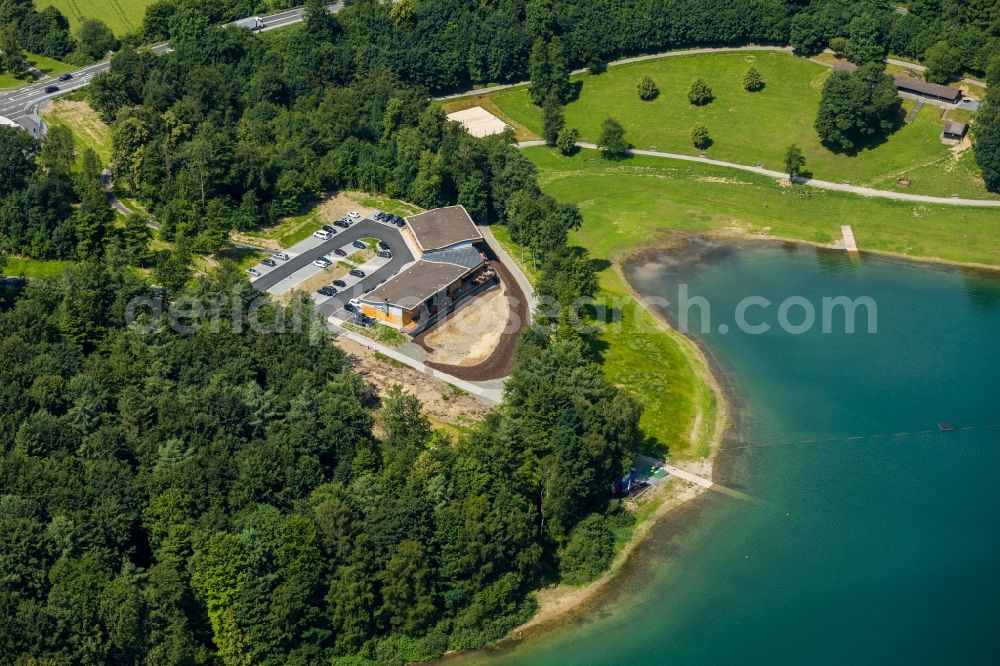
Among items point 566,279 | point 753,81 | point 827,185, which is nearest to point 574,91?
point 753,81

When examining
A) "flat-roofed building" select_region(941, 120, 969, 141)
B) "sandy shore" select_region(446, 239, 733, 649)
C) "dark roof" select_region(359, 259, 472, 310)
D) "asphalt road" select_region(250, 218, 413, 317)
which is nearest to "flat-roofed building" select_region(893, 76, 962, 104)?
"flat-roofed building" select_region(941, 120, 969, 141)

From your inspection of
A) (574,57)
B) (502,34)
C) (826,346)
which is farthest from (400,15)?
(826,346)

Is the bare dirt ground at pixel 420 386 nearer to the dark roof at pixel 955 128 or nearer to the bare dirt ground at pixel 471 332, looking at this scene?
the bare dirt ground at pixel 471 332

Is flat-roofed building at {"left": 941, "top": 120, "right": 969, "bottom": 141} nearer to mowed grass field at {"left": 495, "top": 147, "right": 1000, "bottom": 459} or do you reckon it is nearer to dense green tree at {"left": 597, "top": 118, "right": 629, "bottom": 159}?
mowed grass field at {"left": 495, "top": 147, "right": 1000, "bottom": 459}

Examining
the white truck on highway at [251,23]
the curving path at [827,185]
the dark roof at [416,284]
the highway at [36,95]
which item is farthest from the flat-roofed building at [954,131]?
the white truck on highway at [251,23]

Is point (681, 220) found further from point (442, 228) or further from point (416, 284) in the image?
point (416, 284)

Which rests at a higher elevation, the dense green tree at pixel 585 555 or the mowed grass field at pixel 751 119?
the mowed grass field at pixel 751 119
